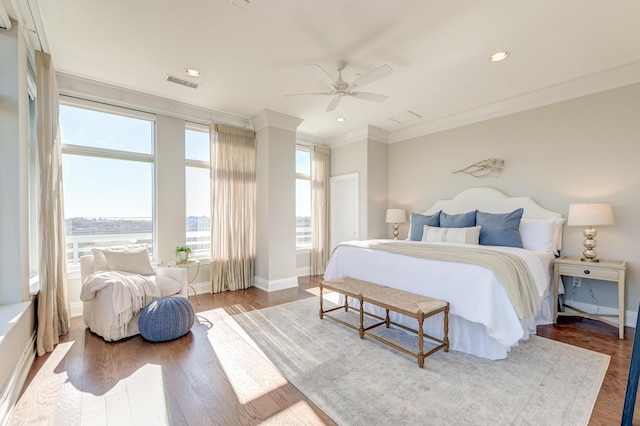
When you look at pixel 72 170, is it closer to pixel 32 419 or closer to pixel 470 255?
pixel 32 419

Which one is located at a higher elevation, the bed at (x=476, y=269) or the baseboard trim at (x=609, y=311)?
the bed at (x=476, y=269)

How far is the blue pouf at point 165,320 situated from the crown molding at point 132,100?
9.07 feet

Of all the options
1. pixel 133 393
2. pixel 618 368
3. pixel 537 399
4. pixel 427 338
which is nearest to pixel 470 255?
pixel 427 338

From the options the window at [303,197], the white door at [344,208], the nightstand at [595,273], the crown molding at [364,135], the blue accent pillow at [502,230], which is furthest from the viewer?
the window at [303,197]

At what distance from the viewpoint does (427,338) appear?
284 cm

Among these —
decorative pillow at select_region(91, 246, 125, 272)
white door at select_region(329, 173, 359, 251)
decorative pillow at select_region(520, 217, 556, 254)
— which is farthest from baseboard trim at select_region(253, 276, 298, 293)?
decorative pillow at select_region(520, 217, 556, 254)

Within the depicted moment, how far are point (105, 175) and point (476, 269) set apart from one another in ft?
Answer: 15.0

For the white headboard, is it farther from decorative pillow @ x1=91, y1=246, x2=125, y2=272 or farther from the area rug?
decorative pillow @ x1=91, y1=246, x2=125, y2=272

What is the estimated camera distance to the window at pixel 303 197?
602cm

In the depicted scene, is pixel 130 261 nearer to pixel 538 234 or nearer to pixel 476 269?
pixel 476 269

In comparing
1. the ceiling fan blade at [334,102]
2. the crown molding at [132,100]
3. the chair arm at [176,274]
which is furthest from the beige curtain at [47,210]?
the ceiling fan blade at [334,102]

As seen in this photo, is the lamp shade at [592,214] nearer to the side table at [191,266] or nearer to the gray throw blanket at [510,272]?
the gray throw blanket at [510,272]

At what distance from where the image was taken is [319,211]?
6.12 meters

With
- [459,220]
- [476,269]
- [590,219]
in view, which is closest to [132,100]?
[476,269]
